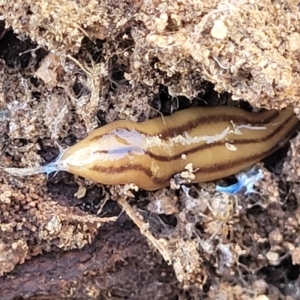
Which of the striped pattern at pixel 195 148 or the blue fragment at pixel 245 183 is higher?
the striped pattern at pixel 195 148

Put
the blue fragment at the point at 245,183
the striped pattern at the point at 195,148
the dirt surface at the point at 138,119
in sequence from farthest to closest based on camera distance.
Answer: the blue fragment at the point at 245,183 → the striped pattern at the point at 195,148 → the dirt surface at the point at 138,119

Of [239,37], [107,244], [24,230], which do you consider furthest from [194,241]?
[239,37]

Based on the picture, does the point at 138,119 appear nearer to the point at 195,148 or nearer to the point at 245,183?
the point at 195,148

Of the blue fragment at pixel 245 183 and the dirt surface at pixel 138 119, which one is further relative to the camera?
the blue fragment at pixel 245 183

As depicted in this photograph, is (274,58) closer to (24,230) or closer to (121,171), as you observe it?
(121,171)

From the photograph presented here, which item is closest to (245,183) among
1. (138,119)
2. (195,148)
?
(195,148)
